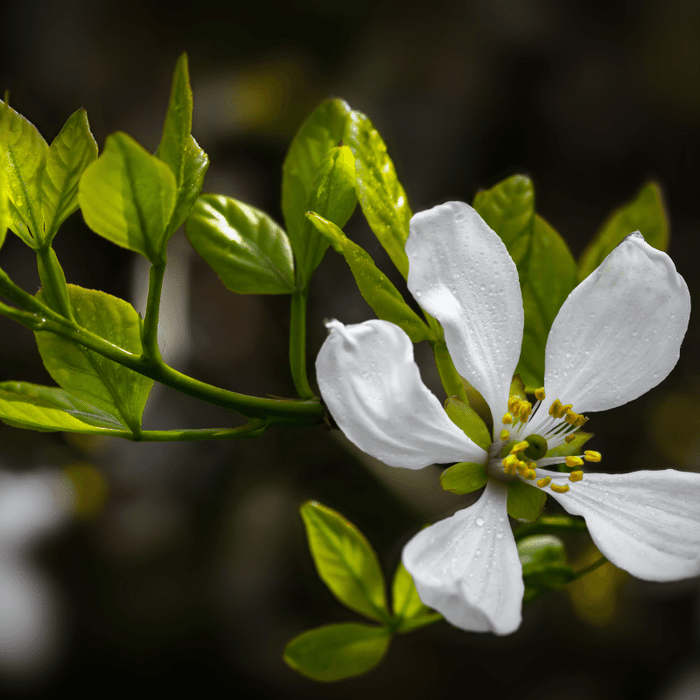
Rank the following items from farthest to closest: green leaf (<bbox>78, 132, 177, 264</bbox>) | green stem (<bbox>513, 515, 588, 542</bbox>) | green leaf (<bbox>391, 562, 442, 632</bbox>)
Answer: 1. green leaf (<bbox>391, 562, 442, 632</bbox>)
2. green stem (<bbox>513, 515, 588, 542</bbox>)
3. green leaf (<bbox>78, 132, 177, 264</bbox>)

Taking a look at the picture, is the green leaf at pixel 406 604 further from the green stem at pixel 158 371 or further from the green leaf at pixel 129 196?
the green leaf at pixel 129 196

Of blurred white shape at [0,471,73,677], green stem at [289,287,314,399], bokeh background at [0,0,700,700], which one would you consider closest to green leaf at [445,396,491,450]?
green stem at [289,287,314,399]

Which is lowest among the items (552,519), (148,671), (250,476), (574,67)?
Result: (148,671)

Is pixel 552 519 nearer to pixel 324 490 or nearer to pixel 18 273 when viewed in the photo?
pixel 324 490

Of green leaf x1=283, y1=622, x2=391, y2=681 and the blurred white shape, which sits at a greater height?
green leaf x1=283, y1=622, x2=391, y2=681

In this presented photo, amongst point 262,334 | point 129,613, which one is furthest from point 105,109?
point 129,613

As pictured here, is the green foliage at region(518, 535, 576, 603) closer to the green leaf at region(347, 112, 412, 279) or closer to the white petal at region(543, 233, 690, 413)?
the white petal at region(543, 233, 690, 413)

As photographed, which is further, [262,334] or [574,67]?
[574,67]

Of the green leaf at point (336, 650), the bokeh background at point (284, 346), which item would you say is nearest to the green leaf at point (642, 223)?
the green leaf at point (336, 650)
